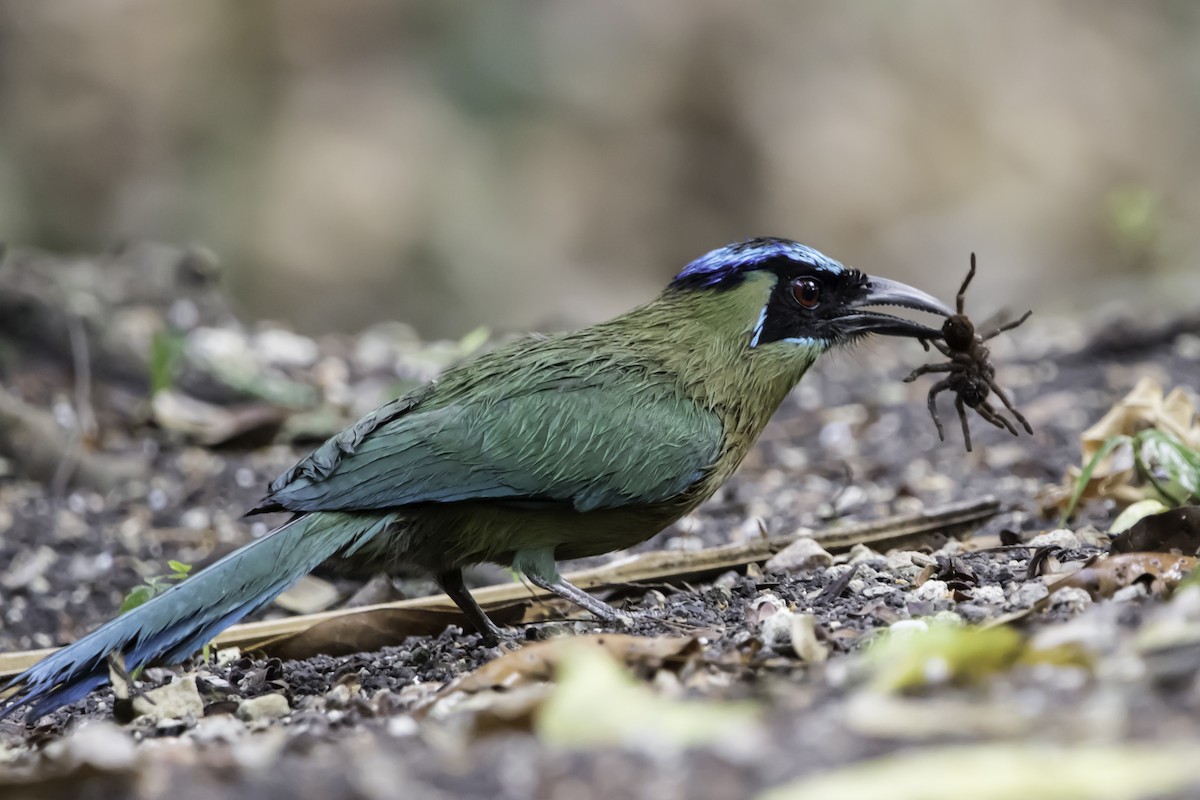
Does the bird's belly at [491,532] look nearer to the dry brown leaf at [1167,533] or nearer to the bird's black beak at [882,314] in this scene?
the bird's black beak at [882,314]

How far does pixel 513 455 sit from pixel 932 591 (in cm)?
121

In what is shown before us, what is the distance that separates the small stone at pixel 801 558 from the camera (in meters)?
4.53

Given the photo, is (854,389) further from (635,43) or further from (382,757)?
(635,43)

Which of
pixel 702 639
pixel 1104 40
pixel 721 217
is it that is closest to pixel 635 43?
pixel 721 217

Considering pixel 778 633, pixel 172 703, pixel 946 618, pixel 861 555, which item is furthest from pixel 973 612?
pixel 172 703

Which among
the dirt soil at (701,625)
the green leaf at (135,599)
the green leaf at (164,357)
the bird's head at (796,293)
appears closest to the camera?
the dirt soil at (701,625)

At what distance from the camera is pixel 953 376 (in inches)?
181

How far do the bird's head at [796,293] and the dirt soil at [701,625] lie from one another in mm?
738

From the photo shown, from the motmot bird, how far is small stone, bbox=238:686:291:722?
23 centimetres

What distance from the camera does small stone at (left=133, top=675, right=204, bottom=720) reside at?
142 inches

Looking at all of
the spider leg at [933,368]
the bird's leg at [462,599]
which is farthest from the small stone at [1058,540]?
the bird's leg at [462,599]

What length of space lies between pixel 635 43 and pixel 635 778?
14105 mm

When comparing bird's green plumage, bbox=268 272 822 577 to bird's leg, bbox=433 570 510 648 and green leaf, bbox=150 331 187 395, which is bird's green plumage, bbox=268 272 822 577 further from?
green leaf, bbox=150 331 187 395

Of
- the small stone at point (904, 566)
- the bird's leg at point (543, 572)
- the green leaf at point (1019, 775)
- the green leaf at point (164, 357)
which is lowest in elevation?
the green leaf at point (1019, 775)
